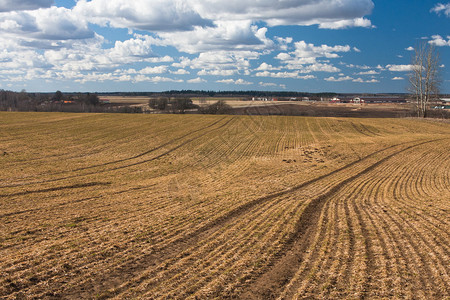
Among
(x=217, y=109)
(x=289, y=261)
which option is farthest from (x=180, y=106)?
(x=289, y=261)

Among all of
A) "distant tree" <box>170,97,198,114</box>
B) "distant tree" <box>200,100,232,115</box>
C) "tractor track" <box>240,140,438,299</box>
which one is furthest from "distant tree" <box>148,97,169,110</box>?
"tractor track" <box>240,140,438,299</box>

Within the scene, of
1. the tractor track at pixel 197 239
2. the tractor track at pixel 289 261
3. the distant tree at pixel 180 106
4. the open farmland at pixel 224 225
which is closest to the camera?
the tractor track at pixel 289 261

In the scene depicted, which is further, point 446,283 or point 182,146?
point 182,146

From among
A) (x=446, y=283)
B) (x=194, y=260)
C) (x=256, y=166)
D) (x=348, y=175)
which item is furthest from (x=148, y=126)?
(x=446, y=283)

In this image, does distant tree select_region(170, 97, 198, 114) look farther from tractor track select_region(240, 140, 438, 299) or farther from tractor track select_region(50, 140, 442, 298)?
tractor track select_region(240, 140, 438, 299)

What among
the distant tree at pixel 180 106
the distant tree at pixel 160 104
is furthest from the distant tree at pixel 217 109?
the distant tree at pixel 160 104

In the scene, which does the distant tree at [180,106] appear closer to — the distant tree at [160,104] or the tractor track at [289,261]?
the distant tree at [160,104]

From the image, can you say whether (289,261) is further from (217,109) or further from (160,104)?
(160,104)

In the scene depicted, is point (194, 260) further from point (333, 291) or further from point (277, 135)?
point (277, 135)
